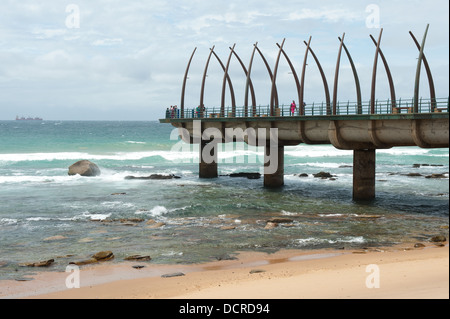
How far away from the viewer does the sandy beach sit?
12273 mm

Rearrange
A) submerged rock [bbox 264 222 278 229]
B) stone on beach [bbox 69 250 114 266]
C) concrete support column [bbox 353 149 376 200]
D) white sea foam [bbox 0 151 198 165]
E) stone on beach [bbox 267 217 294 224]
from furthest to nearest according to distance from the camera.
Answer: white sea foam [bbox 0 151 198 165], concrete support column [bbox 353 149 376 200], stone on beach [bbox 267 217 294 224], submerged rock [bbox 264 222 278 229], stone on beach [bbox 69 250 114 266]

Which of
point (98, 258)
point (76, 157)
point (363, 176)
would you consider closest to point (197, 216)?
point (98, 258)

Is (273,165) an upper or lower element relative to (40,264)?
upper

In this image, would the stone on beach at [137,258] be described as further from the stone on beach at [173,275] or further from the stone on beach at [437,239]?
the stone on beach at [437,239]

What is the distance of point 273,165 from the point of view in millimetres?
40688

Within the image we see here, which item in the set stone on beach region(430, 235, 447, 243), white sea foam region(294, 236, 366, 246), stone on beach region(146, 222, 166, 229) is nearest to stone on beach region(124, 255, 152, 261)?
stone on beach region(146, 222, 166, 229)

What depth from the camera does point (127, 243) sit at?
70.0 feet

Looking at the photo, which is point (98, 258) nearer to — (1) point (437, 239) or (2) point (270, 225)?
(2) point (270, 225)

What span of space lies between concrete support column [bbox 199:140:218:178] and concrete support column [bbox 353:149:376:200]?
56.7ft

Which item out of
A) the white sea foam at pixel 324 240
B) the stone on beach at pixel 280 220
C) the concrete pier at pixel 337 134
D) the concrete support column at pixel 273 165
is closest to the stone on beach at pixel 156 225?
the stone on beach at pixel 280 220

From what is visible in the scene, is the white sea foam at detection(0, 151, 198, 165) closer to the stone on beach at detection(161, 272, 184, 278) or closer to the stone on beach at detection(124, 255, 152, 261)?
the stone on beach at detection(124, 255, 152, 261)

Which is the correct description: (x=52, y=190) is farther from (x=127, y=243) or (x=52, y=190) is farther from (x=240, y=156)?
Answer: (x=240, y=156)

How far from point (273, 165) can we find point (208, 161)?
9006 mm

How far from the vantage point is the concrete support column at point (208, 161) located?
156 ft
